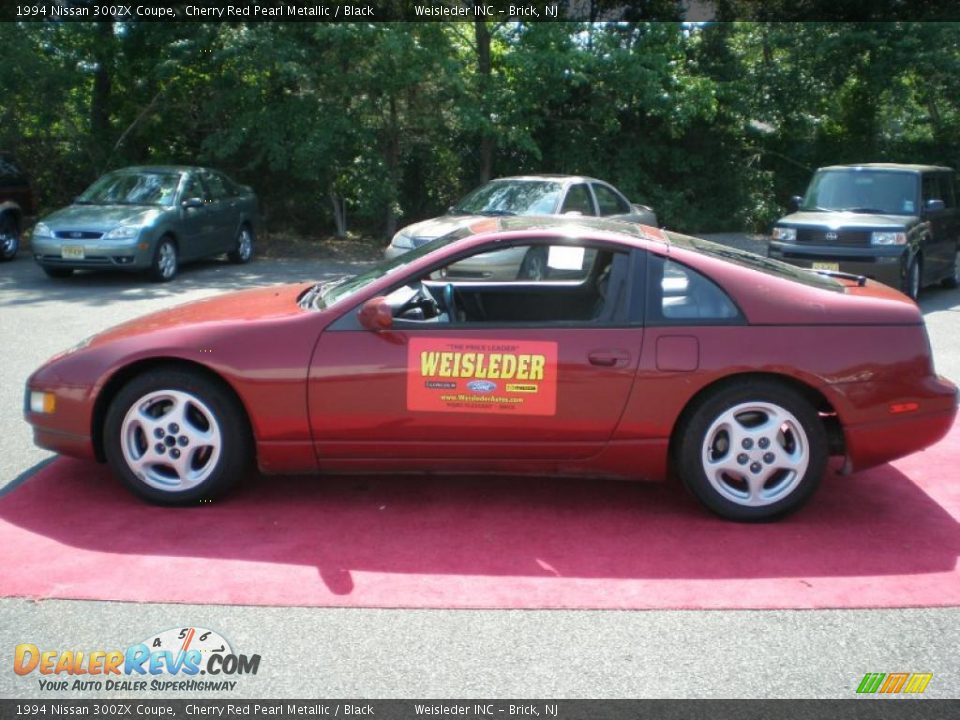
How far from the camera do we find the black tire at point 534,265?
6.64 metres

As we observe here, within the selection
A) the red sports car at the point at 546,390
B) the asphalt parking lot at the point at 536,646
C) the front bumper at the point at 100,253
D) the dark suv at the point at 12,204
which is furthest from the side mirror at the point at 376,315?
the dark suv at the point at 12,204

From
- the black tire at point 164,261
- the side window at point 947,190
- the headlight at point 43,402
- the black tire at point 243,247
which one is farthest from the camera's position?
the black tire at point 243,247

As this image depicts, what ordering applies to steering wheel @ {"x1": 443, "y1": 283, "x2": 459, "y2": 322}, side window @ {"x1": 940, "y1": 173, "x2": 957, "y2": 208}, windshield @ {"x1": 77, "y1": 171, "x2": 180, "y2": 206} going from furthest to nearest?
windshield @ {"x1": 77, "y1": 171, "x2": 180, "y2": 206}
side window @ {"x1": 940, "y1": 173, "x2": 957, "y2": 208}
steering wheel @ {"x1": 443, "y1": 283, "x2": 459, "y2": 322}

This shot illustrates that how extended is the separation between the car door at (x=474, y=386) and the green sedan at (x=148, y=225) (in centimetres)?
912

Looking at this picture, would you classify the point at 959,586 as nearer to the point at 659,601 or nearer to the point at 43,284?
the point at 659,601

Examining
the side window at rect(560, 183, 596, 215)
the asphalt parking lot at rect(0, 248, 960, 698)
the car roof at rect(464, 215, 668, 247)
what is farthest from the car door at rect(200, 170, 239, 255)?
the asphalt parking lot at rect(0, 248, 960, 698)

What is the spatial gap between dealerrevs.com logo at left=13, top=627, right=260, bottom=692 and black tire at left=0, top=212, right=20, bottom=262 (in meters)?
13.5

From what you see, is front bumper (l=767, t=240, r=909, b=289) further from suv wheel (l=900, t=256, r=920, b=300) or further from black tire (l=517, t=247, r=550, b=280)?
black tire (l=517, t=247, r=550, b=280)

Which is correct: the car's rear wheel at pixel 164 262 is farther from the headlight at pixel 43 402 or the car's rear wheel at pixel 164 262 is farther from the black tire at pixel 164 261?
the headlight at pixel 43 402

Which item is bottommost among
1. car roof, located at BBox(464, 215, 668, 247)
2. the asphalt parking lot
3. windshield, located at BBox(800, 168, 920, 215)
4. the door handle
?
the asphalt parking lot

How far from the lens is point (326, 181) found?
758 inches

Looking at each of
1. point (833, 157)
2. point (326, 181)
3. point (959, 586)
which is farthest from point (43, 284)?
point (833, 157)

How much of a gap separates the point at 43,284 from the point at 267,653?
36.0ft

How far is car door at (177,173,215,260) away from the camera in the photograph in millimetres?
14445
